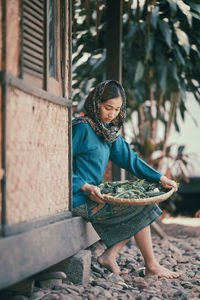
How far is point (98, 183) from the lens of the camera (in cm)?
321

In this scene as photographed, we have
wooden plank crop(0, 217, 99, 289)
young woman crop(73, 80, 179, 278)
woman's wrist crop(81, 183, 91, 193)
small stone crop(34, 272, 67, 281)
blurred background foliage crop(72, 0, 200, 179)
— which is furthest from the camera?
blurred background foliage crop(72, 0, 200, 179)

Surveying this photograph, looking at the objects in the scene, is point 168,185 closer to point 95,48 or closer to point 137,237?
point 137,237

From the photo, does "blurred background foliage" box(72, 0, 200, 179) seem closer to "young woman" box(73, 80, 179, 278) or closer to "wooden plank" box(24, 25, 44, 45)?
"young woman" box(73, 80, 179, 278)

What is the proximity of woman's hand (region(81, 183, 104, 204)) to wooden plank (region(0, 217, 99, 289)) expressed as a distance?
0.20 m

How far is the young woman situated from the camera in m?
3.03

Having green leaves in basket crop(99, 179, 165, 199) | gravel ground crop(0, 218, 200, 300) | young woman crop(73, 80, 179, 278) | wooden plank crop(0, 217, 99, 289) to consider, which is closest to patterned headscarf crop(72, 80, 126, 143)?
young woman crop(73, 80, 179, 278)

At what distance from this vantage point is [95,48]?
5812 millimetres

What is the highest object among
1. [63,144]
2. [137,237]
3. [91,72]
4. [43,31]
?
[91,72]

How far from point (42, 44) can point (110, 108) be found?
77 centimetres

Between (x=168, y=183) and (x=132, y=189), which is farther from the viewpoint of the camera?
(x=168, y=183)

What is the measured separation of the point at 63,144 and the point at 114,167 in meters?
1.82

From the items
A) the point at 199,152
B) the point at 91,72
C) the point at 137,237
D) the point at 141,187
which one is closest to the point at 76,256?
the point at 137,237

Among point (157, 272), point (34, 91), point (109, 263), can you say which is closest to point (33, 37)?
point (34, 91)

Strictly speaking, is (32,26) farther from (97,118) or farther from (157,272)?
(157,272)
